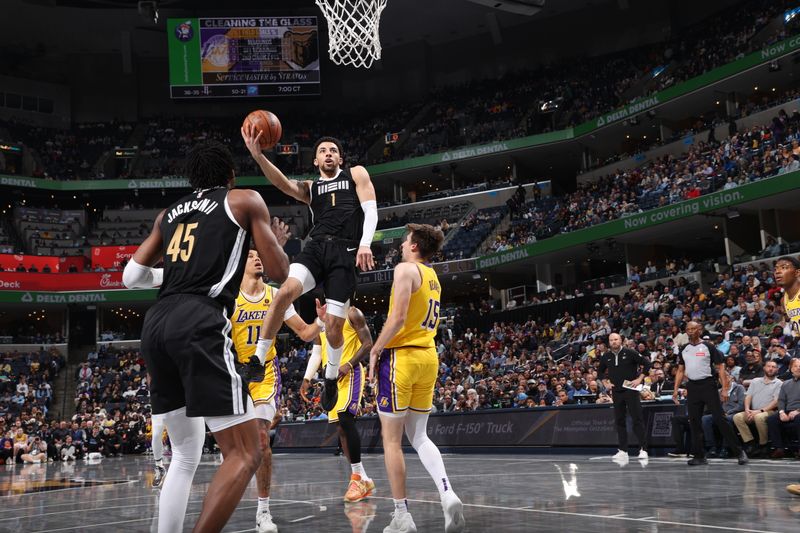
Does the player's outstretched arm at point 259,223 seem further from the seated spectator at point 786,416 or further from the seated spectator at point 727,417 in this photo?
the seated spectator at point 727,417

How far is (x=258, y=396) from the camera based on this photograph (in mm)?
7254

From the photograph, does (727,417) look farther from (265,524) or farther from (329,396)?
(265,524)

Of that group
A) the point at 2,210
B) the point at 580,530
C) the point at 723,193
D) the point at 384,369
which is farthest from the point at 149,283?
the point at 2,210

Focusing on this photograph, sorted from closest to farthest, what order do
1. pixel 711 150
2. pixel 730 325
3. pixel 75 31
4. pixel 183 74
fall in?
pixel 730 325, pixel 711 150, pixel 183 74, pixel 75 31

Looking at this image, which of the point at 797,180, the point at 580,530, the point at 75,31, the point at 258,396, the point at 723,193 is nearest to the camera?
the point at 580,530

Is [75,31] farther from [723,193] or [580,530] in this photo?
[580,530]

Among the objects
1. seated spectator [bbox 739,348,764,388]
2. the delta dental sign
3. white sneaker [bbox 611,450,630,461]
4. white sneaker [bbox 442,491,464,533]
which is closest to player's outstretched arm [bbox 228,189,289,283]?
white sneaker [bbox 442,491,464,533]

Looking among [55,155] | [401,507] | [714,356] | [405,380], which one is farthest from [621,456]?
[55,155]

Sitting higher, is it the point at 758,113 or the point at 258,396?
the point at 758,113

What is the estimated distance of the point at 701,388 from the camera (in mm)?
11438

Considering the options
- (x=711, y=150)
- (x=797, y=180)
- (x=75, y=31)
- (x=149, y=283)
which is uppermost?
(x=75, y=31)

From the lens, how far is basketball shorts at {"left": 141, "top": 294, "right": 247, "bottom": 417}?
12.9 ft

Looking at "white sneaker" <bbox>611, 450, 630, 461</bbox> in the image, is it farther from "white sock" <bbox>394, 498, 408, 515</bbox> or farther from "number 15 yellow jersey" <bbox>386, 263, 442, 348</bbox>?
"white sock" <bbox>394, 498, 408, 515</bbox>

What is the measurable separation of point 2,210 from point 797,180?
42.9 metres
